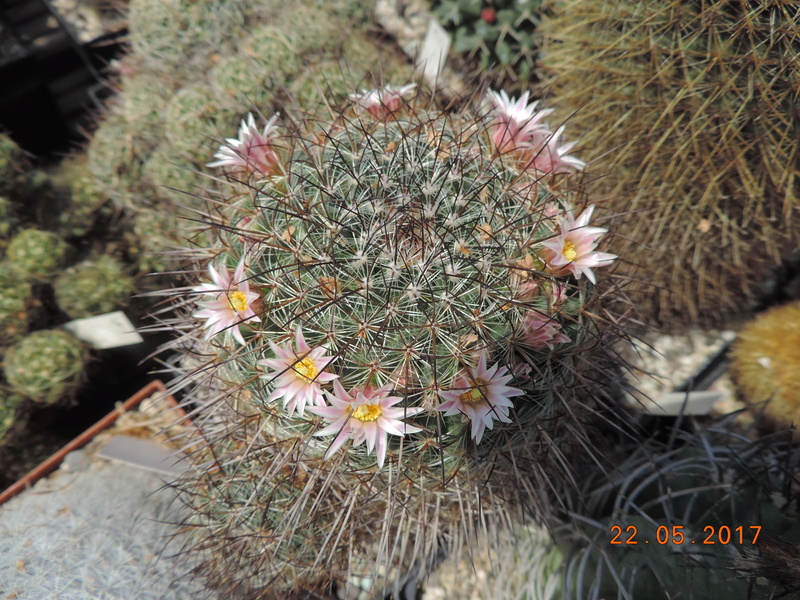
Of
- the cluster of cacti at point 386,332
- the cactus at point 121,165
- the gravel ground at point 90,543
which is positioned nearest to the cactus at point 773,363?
the cluster of cacti at point 386,332

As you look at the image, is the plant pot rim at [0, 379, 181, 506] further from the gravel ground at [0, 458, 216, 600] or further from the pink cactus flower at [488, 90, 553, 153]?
the pink cactus flower at [488, 90, 553, 153]

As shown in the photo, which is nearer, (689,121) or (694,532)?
(694,532)

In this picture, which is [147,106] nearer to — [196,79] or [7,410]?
[196,79]

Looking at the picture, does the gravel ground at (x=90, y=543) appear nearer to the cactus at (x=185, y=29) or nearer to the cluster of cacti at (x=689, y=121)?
the cluster of cacti at (x=689, y=121)

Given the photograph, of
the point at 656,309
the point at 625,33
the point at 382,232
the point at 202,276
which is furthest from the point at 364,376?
the point at 656,309

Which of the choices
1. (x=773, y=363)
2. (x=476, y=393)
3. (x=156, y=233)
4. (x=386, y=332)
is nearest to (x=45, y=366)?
(x=156, y=233)
